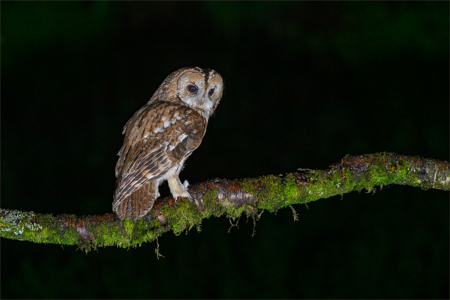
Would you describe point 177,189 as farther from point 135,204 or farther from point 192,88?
point 192,88

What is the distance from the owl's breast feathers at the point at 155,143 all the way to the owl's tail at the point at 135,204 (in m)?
0.04

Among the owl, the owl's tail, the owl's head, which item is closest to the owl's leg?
the owl

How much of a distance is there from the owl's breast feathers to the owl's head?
3.2 inches

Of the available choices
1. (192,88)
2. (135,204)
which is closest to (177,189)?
(135,204)

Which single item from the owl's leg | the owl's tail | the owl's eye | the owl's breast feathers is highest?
the owl's eye

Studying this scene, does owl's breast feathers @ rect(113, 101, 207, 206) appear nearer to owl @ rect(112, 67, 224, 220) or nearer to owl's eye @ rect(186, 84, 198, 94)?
owl @ rect(112, 67, 224, 220)

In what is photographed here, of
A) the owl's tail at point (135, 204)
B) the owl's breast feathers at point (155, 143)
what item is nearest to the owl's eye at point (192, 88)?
the owl's breast feathers at point (155, 143)

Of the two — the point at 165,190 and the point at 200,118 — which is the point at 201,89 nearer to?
the point at 200,118

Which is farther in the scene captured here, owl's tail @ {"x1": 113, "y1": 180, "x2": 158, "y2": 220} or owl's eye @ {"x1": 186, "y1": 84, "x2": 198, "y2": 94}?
owl's eye @ {"x1": 186, "y1": 84, "x2": 198, "y2": 94}

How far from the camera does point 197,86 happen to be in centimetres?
246

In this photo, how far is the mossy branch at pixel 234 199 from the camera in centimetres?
211

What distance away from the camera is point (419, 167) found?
2.28 m

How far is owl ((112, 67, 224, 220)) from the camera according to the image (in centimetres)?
215

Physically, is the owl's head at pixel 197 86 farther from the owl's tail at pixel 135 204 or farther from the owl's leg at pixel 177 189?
the owl's tail at pixel 135 204
